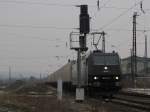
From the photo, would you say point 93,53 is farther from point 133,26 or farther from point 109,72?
point 133,26

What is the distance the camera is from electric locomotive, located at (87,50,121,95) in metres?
29.7

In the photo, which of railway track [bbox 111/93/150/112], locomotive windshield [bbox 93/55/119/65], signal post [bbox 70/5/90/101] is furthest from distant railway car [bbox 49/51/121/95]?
signal post [bbox 70/5/90/101]

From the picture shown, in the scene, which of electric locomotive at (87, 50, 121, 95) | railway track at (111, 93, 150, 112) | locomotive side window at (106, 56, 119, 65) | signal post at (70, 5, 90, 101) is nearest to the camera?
railway track at (111, 93, 150, 112)

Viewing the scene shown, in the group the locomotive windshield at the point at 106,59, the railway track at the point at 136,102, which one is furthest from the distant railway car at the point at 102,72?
the railway track at the point at 136,102

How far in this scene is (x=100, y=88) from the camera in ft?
97.9

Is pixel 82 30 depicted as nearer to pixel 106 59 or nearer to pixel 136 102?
pixel 136 102

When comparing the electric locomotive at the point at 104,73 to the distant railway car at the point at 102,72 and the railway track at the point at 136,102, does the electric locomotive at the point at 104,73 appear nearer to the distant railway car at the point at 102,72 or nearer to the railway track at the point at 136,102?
the distant railway car at the point at 102,72

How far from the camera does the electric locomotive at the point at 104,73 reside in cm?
2967

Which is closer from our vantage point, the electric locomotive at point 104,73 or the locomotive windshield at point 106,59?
the electric locomotive at point 104,73

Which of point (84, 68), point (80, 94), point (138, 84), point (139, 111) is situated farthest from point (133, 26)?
point (139, 111)

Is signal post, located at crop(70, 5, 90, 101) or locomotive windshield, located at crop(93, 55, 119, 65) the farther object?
locomotive windshield, located at crop(93, 55, 119, 65)

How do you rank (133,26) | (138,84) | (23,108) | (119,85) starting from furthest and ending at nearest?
(138,84)
(133,26)
(119,85)
(23,108)

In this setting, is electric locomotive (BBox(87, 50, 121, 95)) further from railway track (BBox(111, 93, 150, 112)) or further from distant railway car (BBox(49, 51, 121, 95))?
railway track (BBox(111, 93, 150, 112))

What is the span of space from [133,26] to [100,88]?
30.9 m
